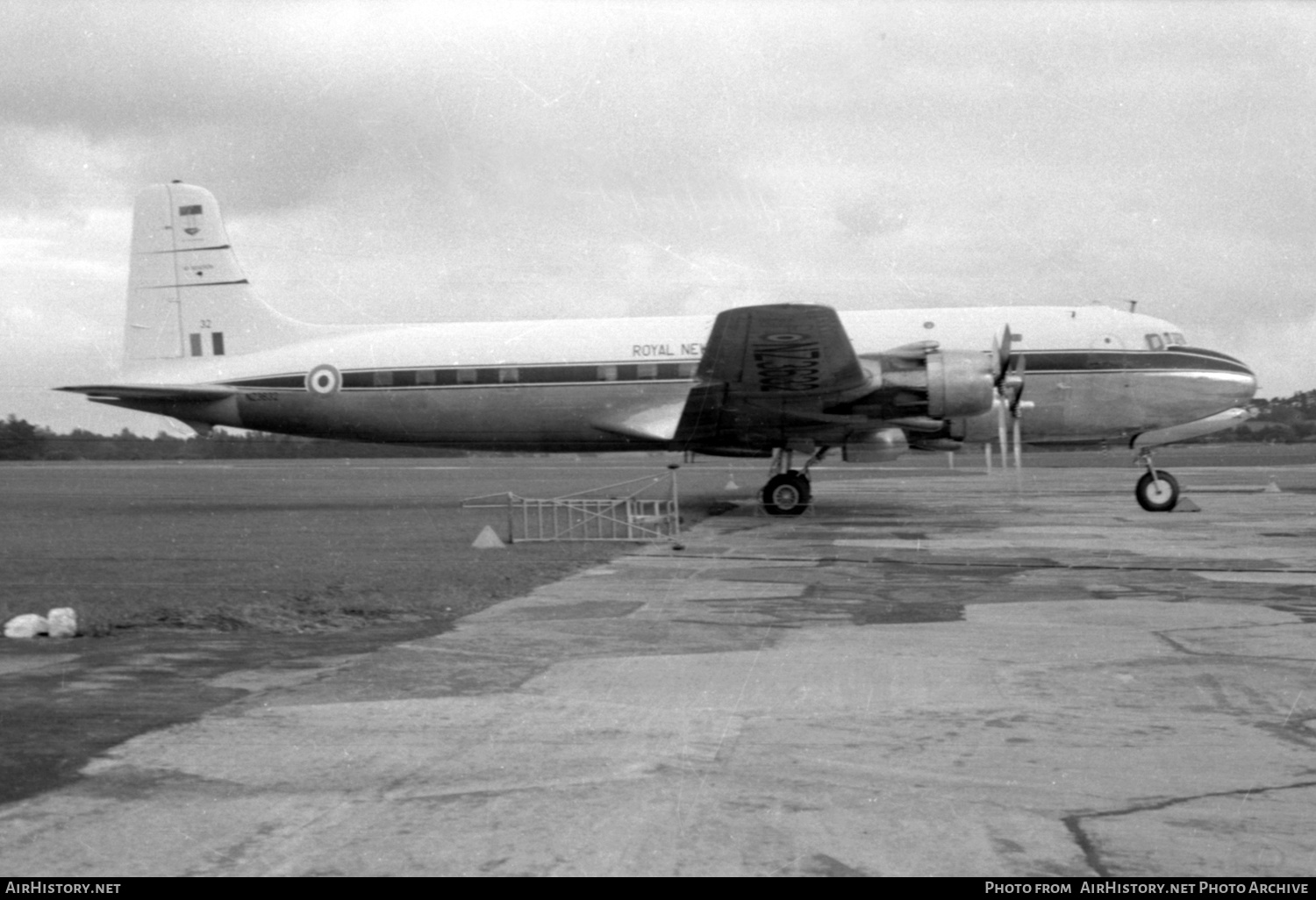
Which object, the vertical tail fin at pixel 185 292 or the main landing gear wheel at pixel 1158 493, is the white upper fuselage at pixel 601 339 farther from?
the main landing gear wheel at pixel 1158 493

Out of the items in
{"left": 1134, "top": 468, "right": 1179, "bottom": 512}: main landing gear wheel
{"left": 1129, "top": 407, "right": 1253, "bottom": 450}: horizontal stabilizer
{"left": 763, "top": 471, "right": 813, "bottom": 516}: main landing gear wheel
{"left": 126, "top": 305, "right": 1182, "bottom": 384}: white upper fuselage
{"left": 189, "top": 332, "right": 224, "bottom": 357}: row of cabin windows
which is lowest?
{"left": 1134, "top": 468, "right": 1179, "bottom": 512}: main landing gear wheel

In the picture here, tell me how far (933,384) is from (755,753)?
53.4 ft

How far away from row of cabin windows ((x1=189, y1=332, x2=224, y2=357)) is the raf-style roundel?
7.16ft

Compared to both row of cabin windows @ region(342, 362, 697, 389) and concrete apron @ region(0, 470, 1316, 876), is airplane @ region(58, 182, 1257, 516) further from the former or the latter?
concrete apron @ region(0, 470, 1316, 876)

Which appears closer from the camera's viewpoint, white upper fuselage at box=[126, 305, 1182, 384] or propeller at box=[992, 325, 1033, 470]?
propeller at box=[992, 325, 1033, 470]

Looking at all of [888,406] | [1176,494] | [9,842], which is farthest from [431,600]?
[1176,494]

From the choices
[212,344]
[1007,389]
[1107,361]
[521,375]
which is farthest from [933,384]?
[212,344]

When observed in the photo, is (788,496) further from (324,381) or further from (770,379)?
(324,381)

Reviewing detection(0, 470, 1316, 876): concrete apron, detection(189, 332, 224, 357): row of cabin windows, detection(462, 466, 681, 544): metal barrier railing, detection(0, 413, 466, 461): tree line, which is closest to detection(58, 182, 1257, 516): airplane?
detection(189, 332, 224, 357): row of cabin windows

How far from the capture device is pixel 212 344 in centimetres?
2573

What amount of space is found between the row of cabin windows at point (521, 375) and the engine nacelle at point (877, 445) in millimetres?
3483

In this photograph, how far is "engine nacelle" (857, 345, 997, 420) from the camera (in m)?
21.3

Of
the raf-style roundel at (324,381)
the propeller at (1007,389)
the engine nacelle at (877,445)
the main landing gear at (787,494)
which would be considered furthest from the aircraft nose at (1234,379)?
the raf-style roundel at (324,381)

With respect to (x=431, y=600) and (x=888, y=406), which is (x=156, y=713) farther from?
(x=888, y=406)
